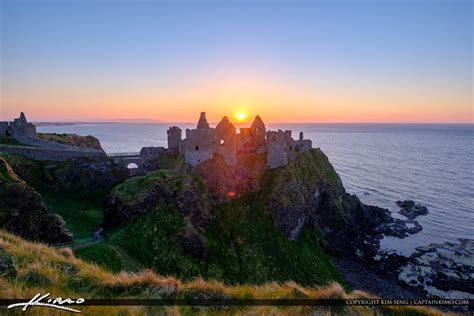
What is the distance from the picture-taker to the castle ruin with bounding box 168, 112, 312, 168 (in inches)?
1474

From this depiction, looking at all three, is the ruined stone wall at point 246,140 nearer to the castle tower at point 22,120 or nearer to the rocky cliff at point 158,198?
the rocky cliff at point 158,198

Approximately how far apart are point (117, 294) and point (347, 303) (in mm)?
6391

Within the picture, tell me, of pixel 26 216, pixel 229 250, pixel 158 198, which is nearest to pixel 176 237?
pixel 158 198

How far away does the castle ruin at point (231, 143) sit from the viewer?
1474 inches

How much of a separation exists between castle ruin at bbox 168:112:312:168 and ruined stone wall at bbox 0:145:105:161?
47.2ft

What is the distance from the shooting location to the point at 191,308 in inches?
311

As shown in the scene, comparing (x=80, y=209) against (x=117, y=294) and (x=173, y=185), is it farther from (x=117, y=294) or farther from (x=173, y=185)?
(x=117, y=294)

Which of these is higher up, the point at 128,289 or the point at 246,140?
the point at 246,140

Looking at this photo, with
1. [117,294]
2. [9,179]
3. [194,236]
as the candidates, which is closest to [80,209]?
[9,179]

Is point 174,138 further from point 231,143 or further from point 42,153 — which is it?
point 42,153

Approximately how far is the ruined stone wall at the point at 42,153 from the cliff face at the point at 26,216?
56.5ft

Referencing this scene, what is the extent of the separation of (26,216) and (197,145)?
19464 millimetres

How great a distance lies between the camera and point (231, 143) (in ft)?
127

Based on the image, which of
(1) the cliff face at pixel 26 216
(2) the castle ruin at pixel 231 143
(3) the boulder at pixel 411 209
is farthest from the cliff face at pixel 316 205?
(1) the cliff face at pixel 26 216
